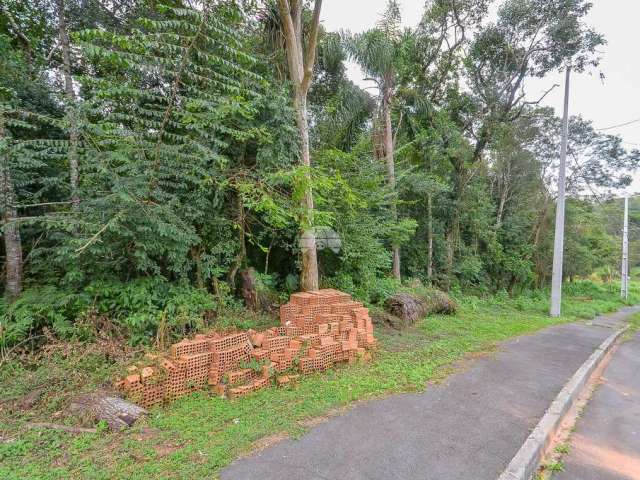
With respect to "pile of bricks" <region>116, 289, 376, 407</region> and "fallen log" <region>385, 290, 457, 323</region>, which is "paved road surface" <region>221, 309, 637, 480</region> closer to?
"pile of bricks" <region>116, 289, 376, 407</region>

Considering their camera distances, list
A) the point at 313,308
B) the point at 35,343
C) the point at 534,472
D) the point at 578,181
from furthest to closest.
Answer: the point at 578,181 → the point at 313,308 → the point at 35,343 → the point at 534,472

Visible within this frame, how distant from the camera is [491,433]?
285 cm

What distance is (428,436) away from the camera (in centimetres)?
277

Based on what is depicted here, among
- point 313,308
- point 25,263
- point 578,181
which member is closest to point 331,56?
point 313,308

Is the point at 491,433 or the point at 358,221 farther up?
the point at 358,221

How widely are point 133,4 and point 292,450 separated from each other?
866 centimetres

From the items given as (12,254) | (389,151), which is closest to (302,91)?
(389,151)

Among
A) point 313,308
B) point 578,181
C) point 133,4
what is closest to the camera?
point 313,308

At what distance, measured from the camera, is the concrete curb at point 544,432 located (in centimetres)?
237

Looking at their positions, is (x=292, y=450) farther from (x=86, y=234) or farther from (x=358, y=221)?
(x=358, y=221)

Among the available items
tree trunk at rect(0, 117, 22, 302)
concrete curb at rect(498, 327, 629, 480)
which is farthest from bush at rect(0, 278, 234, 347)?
concrete curb at rect(498, 327, 629, 480)

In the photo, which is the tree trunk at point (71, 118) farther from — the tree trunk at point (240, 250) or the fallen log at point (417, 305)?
the fallen log at point (417, 305)

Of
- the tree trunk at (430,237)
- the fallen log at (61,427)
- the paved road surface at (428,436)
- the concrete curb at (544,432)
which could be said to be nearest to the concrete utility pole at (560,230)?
the tree trunk at (430,237)

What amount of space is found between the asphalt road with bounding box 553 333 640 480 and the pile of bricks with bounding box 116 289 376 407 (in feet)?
8.14
